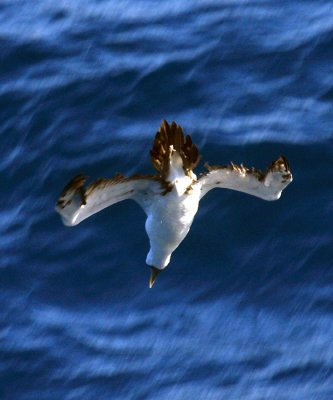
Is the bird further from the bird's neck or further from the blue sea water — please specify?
the blue sea water

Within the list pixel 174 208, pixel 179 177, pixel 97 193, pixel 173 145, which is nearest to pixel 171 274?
pixel 174 208

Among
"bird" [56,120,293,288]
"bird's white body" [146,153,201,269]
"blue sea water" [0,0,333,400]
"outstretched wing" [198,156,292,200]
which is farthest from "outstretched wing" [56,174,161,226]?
"blue sea water" [0,0,333,400]

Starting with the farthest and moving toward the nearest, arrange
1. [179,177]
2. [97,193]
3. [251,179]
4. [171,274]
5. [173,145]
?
[171,274], [251,179], [179,177], [97,193], [173,145]

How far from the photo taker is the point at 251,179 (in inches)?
472

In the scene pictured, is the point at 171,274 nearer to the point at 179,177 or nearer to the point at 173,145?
the point at 179,177

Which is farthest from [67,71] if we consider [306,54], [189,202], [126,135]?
[189,202]

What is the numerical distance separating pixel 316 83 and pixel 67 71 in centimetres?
335

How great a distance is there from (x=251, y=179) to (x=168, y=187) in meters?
0.90

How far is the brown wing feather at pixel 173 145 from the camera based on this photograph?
1109cm

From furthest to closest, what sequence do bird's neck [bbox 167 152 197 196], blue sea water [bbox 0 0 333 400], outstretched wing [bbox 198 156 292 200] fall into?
1. blue sea water [bbox 0 0 333 400]
2. outstretched wing [bbox 198 156 292 200]
3. bird's neck [bbox 167 152 197 196]

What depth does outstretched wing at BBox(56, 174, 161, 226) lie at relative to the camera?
36.3ft

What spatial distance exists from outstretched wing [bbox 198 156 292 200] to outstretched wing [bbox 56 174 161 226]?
0.47 m

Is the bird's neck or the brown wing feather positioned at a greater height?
the brown wing feather

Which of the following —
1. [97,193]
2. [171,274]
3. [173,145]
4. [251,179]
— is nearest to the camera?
[173,145]
